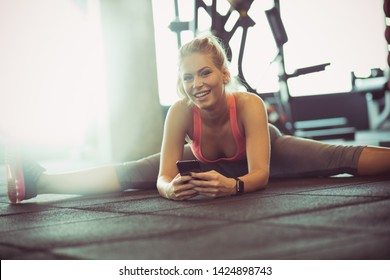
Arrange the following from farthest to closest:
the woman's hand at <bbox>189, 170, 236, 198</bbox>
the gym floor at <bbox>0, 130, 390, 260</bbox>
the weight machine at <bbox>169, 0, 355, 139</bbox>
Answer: the weight machine at <bbox>169, 0, 355, 139</bbox> < the woman's hand at <bbox>189, 170, 236, 198</bbox> < the gym floor at <bbox>0, 130, 390, 260</bbox>

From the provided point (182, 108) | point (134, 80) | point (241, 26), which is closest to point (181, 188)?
point (182, 108)

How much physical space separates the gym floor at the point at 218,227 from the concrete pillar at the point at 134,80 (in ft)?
7.15

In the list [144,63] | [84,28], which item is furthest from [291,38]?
[84,28]

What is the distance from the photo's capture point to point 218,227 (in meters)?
1.30

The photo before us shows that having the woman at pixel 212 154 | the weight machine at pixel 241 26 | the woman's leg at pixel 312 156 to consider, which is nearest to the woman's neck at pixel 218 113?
the woman at pixel 212 154

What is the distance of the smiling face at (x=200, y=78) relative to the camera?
6.27 ft

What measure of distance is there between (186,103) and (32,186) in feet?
2.39

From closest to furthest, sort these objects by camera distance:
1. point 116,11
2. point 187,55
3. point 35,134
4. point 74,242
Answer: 1. point 74,242
2. point 187,55
3. point 116,11
4. point 35,134

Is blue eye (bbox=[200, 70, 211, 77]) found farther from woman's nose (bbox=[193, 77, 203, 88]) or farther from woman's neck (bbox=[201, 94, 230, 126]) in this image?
woman's neck (bbox=[201, 94, 230, 126])

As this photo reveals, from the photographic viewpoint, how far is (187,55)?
1.95 metres

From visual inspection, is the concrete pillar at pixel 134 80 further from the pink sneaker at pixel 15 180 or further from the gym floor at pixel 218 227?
the gym floor at pixel 218 227

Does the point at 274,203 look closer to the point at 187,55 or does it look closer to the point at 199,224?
the point at 199,224

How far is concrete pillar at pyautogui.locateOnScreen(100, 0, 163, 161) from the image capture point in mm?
4184

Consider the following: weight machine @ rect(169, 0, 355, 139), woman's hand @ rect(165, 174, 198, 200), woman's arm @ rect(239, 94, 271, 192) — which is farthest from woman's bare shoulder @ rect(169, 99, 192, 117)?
weight machine @ rect(169, 0, 355, 139)
